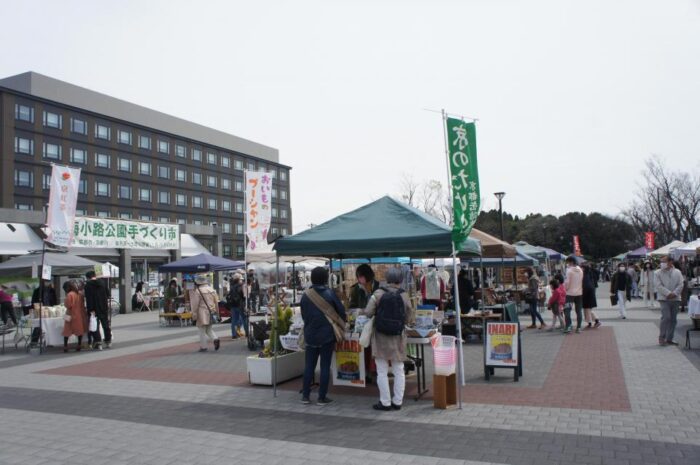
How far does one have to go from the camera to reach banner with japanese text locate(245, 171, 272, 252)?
1537 cm

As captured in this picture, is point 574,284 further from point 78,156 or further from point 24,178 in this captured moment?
point 78,156

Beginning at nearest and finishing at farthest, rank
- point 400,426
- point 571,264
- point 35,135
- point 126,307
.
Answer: point 400,426
point 571,264
point 126,307
point 35,135

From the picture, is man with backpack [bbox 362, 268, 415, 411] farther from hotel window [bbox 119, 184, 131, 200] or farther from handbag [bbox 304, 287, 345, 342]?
hotel window [bbox 119, 184, 131, 200]

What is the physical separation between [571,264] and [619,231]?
5855cm

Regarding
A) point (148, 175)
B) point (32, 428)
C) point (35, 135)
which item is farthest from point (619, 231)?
point (32, 428)

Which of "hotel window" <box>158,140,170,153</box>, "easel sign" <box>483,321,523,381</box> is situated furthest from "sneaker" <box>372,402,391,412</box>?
"hotel window" <box>158,140,170,153</box>

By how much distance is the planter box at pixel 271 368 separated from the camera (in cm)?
791

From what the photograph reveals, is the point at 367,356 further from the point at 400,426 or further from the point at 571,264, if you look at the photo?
the point at 571,264

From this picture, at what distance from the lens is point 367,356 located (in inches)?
308

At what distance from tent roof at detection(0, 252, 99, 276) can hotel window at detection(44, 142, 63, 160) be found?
4297cm

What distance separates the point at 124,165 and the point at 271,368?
193 ft

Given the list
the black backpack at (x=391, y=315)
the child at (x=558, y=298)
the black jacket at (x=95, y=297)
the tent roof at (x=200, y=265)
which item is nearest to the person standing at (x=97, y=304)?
the black jacket at (x=95, y=297)

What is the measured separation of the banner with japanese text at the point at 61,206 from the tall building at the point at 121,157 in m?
38.5

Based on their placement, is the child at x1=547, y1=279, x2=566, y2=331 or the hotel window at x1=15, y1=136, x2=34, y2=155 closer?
the child at x1=547, y1=279, x2=566, y2=331
